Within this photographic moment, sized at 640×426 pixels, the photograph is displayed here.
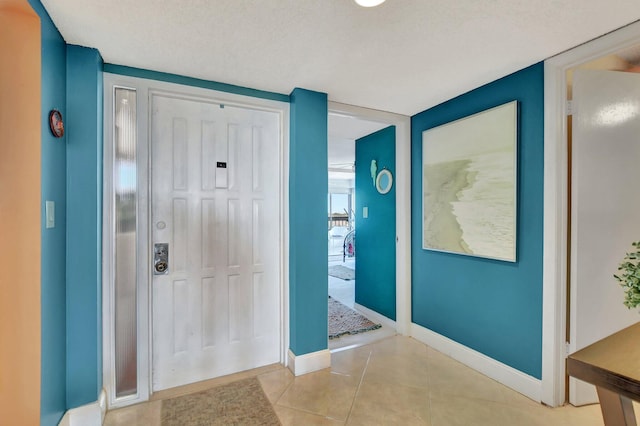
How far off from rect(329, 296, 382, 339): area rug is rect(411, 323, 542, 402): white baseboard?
579 millimetres

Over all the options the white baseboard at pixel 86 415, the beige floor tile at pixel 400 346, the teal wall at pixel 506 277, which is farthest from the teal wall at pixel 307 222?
the white baseboard at pixel 86 415

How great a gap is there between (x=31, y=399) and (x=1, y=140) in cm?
113

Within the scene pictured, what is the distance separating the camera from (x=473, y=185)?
7.55ft

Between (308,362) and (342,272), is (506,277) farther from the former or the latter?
(342,272)

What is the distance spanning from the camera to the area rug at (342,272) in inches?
225

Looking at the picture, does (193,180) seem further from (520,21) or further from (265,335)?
(520,21)

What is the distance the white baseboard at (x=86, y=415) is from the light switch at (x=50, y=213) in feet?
3.53

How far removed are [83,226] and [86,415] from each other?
3.59ft

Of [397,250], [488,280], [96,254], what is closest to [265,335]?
[96,254]

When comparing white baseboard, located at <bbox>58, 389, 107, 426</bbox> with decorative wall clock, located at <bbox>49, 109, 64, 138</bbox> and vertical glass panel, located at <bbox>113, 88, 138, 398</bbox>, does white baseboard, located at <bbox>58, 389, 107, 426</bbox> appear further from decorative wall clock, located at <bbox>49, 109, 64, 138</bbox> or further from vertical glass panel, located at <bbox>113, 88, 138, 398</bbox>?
decorative wall clock, located at <bbox>49, 109, 64, 138</bbox>

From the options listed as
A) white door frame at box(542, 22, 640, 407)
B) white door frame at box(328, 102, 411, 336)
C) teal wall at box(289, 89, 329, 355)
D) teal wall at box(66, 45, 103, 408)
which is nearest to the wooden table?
white door frame at box(542, 22, 640, 407)

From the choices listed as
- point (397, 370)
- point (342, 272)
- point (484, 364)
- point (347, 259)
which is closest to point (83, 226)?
point (397, 370)

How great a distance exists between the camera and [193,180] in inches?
85.9

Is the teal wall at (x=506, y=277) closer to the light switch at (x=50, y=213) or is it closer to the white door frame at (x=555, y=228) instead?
the white door frame at (x=555, y=228)
